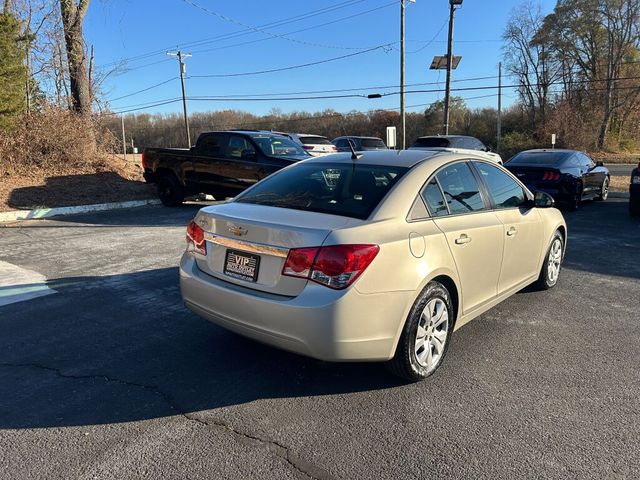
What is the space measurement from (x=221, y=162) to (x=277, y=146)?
4.51 ft

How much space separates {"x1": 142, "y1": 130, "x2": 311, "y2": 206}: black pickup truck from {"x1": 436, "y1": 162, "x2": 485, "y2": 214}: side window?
665 cm

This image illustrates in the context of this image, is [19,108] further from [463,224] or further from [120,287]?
[463,224]

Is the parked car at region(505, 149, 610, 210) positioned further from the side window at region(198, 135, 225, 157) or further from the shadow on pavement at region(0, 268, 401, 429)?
the shadow on pavement at region(0, 268, 401, 429)

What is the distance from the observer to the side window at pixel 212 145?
463 inches

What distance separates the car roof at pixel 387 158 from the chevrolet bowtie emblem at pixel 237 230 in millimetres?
1201

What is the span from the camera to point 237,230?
11.1 ft

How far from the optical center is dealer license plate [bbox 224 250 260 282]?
3256 millimetres

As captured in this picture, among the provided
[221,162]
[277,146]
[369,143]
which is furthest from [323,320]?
[369,143]

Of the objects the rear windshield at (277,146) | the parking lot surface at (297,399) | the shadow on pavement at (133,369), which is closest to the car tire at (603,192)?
the rear windshield at (277,146)

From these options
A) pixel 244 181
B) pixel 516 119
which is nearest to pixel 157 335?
pixel 244 181

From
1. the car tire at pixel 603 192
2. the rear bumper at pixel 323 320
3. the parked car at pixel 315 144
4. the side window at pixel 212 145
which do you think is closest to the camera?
the rear bumper at pixel 323 320

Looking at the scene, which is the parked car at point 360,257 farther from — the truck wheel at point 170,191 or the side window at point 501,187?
the truck wheel at point 170,191

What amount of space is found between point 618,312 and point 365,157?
9.84 ft

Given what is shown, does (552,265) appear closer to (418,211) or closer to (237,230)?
(418,211)
